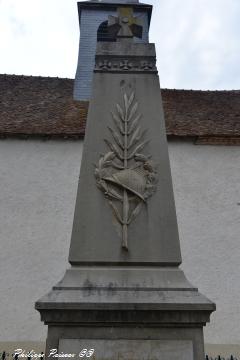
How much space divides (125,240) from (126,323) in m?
0.68

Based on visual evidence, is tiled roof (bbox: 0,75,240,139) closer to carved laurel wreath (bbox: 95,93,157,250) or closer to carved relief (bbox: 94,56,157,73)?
carved relief (bbox: 94,56,157,73)

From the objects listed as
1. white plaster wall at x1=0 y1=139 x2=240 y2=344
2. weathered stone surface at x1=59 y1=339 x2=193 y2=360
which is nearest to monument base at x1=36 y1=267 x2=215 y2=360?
weathered stone surface at x1=59 y1=339 x2=193 y2=360

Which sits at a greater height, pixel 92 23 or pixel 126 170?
pixel 92 23

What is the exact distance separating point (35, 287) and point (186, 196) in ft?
14.3

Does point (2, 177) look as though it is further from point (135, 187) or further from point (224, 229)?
point (135, 187)

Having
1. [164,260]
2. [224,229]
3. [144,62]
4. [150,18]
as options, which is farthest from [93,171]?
[150,18]

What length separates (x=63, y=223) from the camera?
1073 cm

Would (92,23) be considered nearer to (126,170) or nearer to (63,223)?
(63,223)

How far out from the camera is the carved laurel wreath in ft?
12.0

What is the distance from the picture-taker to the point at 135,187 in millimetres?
3715

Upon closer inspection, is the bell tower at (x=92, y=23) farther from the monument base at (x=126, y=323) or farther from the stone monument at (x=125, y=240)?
the monument base at (x=126, y=323)

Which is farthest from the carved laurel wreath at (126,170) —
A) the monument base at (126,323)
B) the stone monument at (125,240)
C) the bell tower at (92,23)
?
the bell tower at (92,23)

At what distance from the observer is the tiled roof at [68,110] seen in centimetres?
1152

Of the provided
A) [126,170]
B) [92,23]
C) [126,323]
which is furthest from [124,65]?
[92,23]
